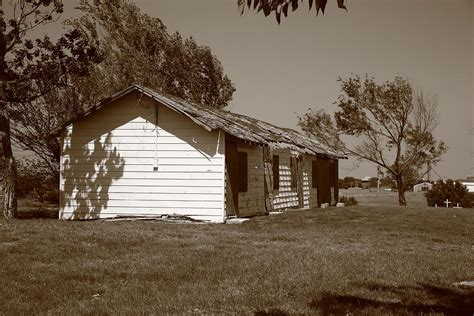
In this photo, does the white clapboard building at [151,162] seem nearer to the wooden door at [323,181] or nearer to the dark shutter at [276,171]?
the dark shutter at [276,171]

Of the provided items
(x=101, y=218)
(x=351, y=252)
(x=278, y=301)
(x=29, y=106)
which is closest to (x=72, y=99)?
(x=29, y=106)

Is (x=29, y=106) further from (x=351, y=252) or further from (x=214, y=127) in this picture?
(x=351, y=252)

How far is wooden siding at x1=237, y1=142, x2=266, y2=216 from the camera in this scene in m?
19.2

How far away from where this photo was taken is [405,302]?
637cm

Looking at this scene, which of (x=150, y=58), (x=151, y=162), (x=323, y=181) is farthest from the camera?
(x=150, y=58)

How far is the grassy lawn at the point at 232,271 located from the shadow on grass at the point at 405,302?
0.04 ft

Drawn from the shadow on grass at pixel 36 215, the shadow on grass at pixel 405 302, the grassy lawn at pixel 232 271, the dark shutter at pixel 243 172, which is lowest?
the shadow on grass at pixel 405 302

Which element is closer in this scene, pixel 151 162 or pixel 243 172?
pixel 151 162

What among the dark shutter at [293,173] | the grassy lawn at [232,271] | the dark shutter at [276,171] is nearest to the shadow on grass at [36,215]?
the grassy lawn at [232,271]

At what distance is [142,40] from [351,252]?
29886mm

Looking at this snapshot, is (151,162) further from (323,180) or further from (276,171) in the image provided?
(323,180)

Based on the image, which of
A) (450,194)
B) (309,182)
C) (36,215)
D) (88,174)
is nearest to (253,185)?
(88,174)

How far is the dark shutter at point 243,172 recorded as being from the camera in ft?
62.6

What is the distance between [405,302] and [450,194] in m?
35.3
